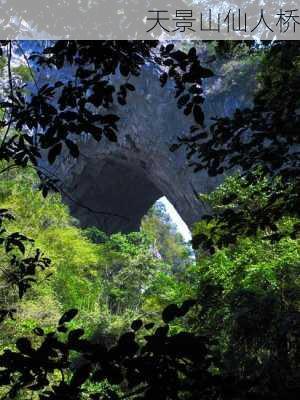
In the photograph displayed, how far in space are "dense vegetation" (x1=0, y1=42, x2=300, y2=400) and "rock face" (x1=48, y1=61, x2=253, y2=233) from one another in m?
5.58

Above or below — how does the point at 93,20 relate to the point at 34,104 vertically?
above

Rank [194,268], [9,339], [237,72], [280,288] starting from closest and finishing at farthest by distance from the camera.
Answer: [280,288]
[194,268]
[9,339]
[237,72]

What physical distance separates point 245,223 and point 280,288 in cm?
563

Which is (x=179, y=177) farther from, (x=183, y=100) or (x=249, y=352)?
(x=183, y=100)

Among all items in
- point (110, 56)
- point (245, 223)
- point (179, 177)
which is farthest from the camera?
point (179, 177)

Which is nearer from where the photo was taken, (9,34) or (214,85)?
(9,34)

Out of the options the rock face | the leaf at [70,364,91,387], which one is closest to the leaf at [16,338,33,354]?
the leaf at [70,364,91,387]

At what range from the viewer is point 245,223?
→ 10.4ft

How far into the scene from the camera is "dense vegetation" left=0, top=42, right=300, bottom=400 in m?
1.34

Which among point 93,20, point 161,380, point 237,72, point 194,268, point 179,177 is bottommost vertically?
point 161,380

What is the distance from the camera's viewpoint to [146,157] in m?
29.2

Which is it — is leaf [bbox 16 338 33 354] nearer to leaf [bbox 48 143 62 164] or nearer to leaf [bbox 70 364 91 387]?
leaf [bbox 70 364 91 387]

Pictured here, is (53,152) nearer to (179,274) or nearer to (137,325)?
(137,325)

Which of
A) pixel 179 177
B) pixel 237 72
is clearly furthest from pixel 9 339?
pixel 237 72
